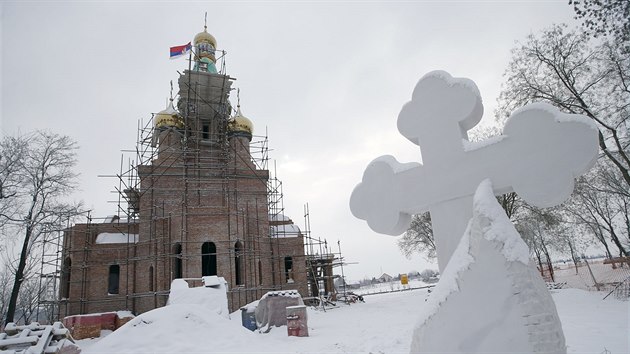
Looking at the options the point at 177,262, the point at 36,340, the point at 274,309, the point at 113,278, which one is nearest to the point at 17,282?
the point at 113,278

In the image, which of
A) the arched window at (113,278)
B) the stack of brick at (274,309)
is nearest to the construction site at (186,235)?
the arched window at (113,278)

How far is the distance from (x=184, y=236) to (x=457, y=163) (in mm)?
19629

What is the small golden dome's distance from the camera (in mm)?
29641

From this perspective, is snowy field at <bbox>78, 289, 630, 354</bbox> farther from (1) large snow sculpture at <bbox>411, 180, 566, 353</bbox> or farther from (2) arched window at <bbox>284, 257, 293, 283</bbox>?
(2) arched window at <bbox>284, 257, 293, 283</bbox>

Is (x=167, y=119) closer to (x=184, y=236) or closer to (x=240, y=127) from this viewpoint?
(x=240, y=127)

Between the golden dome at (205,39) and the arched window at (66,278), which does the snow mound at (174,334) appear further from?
the golden dome at (205,39)

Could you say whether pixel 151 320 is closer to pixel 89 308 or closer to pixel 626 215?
pixel 89 308

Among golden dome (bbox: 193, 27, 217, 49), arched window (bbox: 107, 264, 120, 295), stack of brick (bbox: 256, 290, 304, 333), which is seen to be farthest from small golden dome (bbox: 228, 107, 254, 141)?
stack of brick (bbox: 256, 290, 304, 333)

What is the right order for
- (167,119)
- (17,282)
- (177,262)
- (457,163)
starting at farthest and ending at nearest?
1. (167,119)
2. (177,262)
3. (17,282)
4. (457,163)

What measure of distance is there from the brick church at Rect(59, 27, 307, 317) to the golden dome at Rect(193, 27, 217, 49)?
8183mm

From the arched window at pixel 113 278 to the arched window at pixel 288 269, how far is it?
982cm

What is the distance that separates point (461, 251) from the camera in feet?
8.71

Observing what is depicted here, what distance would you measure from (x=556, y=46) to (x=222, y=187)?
1853cm

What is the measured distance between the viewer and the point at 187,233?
21.0 metres
